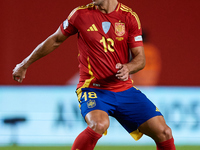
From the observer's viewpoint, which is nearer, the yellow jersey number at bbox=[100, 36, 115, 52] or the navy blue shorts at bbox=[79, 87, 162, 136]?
the navy blue shorts at bbox=[79, 87, 162, 136]

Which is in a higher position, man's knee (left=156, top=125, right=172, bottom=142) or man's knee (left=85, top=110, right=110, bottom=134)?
man's knee (left=85, top=110, right=110, bottom=134)

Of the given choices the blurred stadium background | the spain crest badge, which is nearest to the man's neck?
the spain crest badge

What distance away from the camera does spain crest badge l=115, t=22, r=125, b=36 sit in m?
3.20

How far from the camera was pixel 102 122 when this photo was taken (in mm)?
2812

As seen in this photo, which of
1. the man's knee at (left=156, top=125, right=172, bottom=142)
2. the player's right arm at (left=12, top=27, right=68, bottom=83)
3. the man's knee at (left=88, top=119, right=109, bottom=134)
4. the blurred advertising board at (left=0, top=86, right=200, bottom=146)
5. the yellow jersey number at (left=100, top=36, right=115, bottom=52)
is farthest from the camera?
the blurred advertising board at (left=0, top=86, right=200, bottom=146)

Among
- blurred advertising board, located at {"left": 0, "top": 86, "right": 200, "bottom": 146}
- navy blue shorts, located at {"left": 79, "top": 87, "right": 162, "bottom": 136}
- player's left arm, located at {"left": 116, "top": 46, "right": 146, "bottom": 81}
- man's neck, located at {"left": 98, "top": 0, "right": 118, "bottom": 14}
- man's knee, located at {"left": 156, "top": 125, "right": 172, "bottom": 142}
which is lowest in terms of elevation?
blurred advertising board, located at {"left": 0, "top": 86, "right": 200, "bottom": 146}

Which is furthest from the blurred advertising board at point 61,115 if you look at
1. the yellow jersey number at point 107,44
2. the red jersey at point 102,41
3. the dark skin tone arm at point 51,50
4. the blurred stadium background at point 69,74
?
the yellow jersey number at point 107,44

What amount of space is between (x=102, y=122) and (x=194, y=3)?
3.55 metres

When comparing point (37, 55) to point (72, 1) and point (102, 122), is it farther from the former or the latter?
point (72, 1)

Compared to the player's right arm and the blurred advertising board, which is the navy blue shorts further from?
the blurred advertising board

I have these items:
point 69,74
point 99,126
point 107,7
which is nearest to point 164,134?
point 99,126

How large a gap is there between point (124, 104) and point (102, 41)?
1.81 feet

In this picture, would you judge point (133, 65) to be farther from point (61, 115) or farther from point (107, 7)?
point (61, 115)

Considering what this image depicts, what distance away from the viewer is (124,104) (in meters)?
3.13
